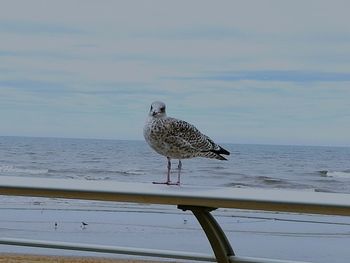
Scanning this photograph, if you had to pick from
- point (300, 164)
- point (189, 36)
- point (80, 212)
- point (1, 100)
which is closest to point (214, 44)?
point (189, 36)

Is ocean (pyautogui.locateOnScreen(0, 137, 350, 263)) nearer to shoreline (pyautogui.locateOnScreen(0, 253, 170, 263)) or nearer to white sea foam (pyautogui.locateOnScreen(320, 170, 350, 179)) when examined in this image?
shoreline (pyautogui.locateOnScreen(0, 253, 170, 263))

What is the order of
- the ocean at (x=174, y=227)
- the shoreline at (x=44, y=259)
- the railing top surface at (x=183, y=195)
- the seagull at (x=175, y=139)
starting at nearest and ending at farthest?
1. the railing top surface at (x=183, y=195)
2. the seagull at (x=175, y=139)
3. the shoreline at (x=44, y=259)
4. the ocean at (x=174, y=227)

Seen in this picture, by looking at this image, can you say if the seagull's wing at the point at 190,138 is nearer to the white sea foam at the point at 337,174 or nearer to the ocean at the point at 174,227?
the ocean at the point at 174,227

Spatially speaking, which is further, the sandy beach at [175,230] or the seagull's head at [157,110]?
the sandy beach at [175,230]

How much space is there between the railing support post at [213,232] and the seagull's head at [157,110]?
2.08 feet

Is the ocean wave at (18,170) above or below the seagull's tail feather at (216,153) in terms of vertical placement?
below

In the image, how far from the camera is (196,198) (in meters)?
1.65

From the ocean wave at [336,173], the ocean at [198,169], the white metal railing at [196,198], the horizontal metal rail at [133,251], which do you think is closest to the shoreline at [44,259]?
the horizontal metal rail at [133,251]

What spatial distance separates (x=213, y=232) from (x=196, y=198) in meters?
0.14

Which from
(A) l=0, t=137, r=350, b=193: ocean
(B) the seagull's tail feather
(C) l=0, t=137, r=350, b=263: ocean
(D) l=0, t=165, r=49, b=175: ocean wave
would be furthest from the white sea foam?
(B) the seagull's tail feather

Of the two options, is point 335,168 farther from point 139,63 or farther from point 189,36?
point 139,63

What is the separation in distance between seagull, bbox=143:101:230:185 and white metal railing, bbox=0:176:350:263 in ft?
1.49

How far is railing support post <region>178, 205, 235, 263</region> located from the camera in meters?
1.73

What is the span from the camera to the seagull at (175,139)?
2268mm
